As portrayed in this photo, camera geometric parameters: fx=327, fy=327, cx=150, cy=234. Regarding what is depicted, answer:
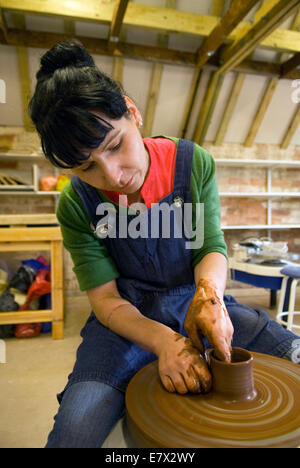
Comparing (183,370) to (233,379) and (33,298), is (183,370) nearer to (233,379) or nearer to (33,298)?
(233,379)

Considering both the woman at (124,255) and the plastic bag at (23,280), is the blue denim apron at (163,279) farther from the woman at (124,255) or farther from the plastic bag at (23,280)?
the plastic bag at (23,280)

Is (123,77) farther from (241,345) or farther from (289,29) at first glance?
(241,345)

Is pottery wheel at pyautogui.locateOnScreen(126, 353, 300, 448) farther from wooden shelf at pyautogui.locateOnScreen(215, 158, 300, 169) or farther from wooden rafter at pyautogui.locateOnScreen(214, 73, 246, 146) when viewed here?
wooden rafter at pyautogui.locateOnScreen(214, 73, 246, 146)

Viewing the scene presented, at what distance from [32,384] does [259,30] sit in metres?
3.56

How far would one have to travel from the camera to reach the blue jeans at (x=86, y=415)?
0.66 metres

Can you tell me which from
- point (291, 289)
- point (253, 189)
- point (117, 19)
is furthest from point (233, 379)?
point (253, 189)

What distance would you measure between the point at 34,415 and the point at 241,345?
1360mm

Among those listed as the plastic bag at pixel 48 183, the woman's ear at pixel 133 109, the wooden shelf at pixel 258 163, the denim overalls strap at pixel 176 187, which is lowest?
the denim overalls strap at pixel 176 187

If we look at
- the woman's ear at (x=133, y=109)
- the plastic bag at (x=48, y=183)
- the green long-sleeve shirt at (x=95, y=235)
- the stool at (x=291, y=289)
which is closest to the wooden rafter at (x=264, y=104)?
the stool at (x=291, y=289)

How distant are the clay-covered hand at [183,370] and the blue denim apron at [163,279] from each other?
19cm

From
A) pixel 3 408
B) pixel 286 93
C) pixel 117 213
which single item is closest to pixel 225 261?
pixel 117 213

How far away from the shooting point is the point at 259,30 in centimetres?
311

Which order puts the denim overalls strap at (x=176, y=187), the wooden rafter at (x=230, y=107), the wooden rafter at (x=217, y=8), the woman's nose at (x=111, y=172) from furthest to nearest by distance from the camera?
1. the wooden rafter at (x=230, y=107)
2. the wooden rafter at (x=217, y=8)
3. the denim overalls strap at (x=176, y=187)
4. the woman's nose at (x=111, y=172)

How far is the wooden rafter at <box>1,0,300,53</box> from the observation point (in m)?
3.04
